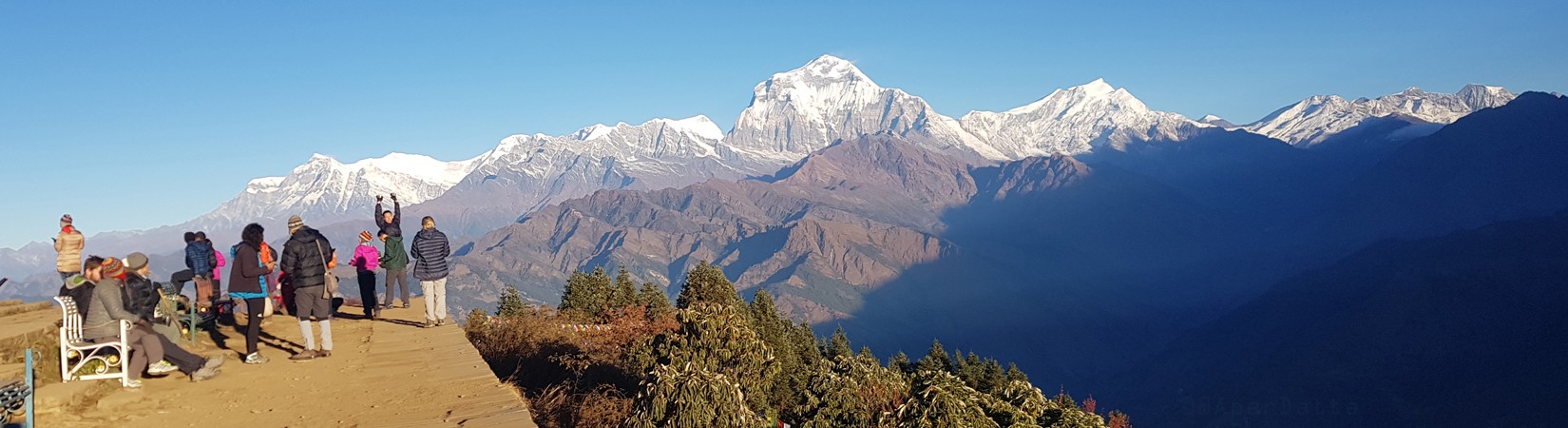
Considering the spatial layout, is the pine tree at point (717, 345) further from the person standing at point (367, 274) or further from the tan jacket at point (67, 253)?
the tan jacket at point (67, 253)

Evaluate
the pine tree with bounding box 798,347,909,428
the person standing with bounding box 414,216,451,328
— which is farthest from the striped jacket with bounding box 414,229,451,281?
the pine tree with bounding box 798,347,909,428

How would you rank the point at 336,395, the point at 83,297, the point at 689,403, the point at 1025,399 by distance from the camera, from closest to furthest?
the point at 689,403, the point at 336,395, the point at 83,297, the point at 1025,399

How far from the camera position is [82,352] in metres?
14.0

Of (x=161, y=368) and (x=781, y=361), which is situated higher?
(x=161, y=368)

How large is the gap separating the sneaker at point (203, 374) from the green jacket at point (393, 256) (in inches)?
314

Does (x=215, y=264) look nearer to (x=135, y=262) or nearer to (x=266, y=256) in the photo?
(x=266, y=256)

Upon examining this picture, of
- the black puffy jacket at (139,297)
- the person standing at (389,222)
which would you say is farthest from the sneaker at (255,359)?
the person standing at (389,222)

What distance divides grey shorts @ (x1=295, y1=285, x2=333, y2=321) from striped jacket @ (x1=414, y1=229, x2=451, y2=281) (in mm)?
3287

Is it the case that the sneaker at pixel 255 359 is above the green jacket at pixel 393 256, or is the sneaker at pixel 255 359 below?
below

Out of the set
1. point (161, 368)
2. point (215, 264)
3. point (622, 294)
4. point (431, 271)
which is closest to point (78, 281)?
point (161, 368)

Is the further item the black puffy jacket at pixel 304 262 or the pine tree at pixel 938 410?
the black puffy jacket at pixel 304 262

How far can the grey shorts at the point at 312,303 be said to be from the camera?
52.3 ft

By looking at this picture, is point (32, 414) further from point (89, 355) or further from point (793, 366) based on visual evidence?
point (793, 366)

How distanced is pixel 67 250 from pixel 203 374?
1111cm
